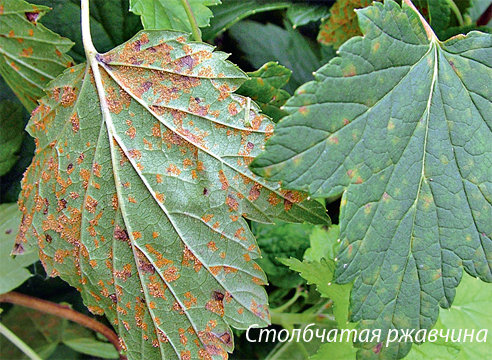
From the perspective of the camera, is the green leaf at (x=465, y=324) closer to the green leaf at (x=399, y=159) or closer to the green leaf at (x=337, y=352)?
the green leaf at (x=337, y=352)

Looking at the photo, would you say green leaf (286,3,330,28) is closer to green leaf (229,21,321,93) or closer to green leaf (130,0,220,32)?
green leaf (229,21,321,93)

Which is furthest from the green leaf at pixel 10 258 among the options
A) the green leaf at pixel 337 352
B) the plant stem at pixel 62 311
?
the green leaf at pixel 337 352

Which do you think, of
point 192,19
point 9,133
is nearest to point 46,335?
point 9,133

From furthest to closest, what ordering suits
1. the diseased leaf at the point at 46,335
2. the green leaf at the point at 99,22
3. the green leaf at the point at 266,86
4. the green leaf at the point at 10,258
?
the diseased leaf at the point at 46,335, the green leaf at the point at 10,258, the green leaf at the point at 99,22, the green leaf at the point at 266,86

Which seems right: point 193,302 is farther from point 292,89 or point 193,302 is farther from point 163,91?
point 292,89

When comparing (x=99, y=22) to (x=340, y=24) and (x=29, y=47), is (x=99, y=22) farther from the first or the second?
(x=340, y=24)

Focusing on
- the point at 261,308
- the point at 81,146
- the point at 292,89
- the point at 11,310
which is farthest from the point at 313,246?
the point at 11,310

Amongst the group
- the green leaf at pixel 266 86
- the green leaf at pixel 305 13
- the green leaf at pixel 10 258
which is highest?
the green leaf at pixel 305 13
